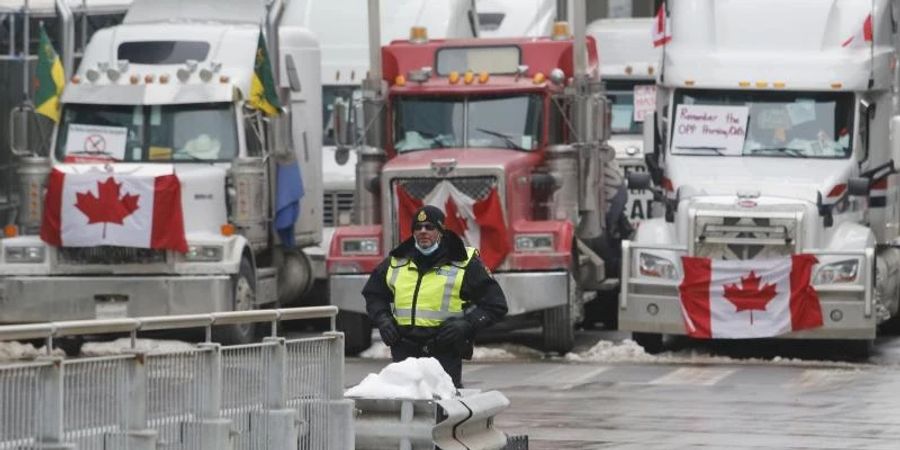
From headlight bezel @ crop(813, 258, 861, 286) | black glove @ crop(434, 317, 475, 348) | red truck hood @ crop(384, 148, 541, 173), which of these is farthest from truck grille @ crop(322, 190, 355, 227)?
black glove @ crop(434, 317, 475, 348)

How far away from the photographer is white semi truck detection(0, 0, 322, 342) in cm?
2439

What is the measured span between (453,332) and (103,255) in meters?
11.9

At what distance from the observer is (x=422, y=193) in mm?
24156

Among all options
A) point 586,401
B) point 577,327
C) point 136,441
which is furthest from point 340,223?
point 136,441

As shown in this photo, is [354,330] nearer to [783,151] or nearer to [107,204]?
[107,204]

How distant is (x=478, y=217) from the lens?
2402 cm

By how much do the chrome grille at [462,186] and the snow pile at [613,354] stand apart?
2.00 meters

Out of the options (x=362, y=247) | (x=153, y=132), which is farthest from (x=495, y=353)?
(x=153, y=132)

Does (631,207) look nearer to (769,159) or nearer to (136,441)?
(769,159)

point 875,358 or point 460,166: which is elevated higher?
point 460,166

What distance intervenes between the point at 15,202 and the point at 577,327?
6968 millimetres

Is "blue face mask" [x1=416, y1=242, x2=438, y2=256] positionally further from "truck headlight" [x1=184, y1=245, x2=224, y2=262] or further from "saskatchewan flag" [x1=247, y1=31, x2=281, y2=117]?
"saskatchewan flag" [x1=247, y1=31, x2=281, y2=117]

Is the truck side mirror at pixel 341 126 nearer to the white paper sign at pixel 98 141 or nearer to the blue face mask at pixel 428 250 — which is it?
the white paper sign at pixel 98 141

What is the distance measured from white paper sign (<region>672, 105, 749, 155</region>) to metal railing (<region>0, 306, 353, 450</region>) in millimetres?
11614
